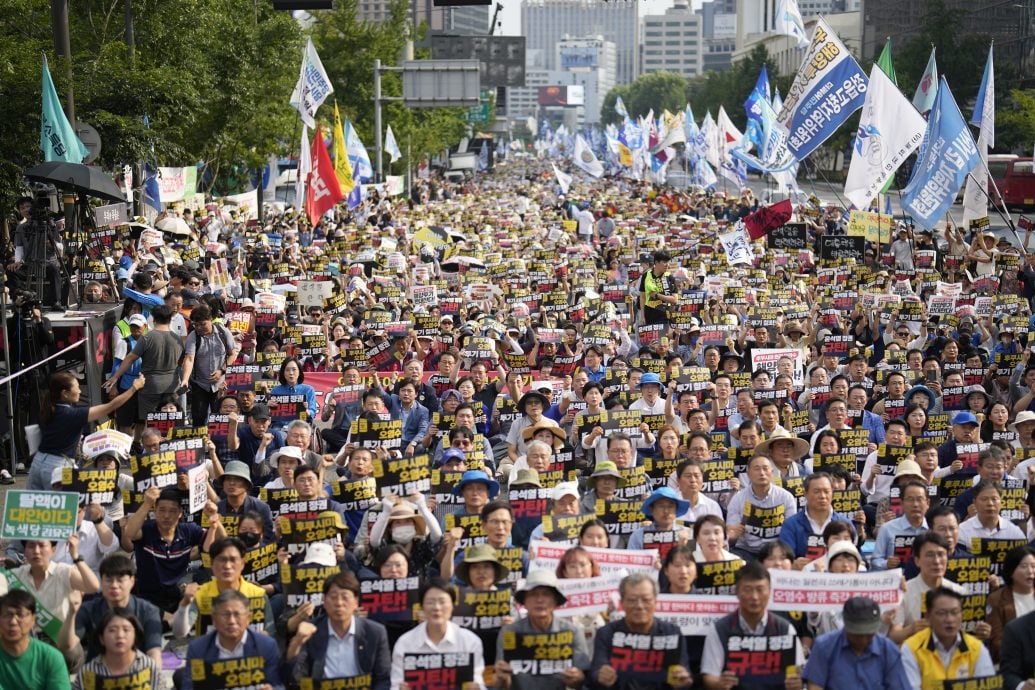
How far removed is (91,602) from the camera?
889 centimetres

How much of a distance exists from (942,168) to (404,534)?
1572 cm

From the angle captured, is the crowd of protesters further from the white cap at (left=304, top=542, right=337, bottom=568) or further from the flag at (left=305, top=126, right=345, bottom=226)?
the flag at (left=305, top=126, right=345, bottom=226)

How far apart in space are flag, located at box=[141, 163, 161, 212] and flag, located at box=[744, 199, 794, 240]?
11880mm

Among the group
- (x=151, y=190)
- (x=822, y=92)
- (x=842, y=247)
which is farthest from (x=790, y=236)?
(x=151, y=190)

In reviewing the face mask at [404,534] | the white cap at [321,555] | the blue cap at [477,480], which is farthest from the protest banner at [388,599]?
the blue cap at [477,480]

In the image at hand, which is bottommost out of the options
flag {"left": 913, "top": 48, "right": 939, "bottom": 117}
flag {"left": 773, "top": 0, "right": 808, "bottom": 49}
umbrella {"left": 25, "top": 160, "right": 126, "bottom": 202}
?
umbrella {"left": 25, "top": 160, "right": 126, "bottom": 202}

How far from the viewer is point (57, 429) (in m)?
11.7

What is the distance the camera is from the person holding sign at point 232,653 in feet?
26.2

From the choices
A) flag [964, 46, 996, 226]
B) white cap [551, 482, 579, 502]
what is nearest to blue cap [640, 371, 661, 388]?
white cap [551, 482, 579, 502]

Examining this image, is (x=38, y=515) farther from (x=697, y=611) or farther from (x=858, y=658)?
(x=858, y=658)

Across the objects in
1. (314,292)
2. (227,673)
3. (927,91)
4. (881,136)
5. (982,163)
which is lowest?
(227,673)

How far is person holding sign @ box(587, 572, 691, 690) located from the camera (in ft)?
26.2

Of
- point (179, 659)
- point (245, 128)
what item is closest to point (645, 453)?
point (179, 659)

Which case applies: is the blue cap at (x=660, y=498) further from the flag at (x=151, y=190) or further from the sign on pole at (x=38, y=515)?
the flag at (x=151, y=190)
